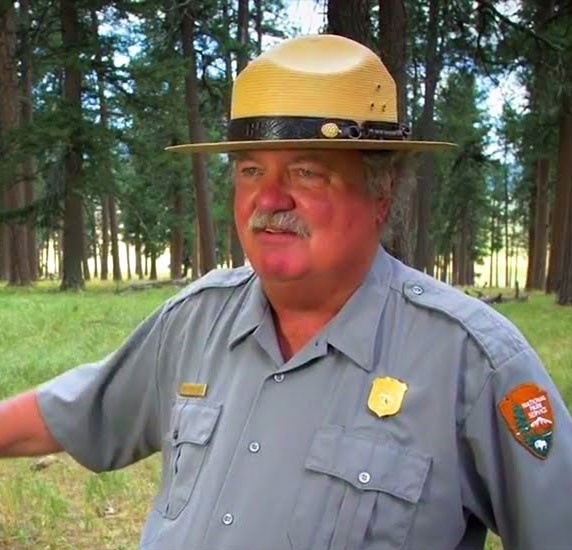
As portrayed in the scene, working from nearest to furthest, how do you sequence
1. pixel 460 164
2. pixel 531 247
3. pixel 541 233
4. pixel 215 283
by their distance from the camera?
pixel 215 283, pixel 460 164, pixel 541 233, pixel 531 247

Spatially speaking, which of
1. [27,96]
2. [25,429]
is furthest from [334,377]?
[27,96]

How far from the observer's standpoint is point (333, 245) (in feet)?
5.89

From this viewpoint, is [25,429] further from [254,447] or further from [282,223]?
[282,223]

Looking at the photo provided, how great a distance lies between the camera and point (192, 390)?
1909 millimetres

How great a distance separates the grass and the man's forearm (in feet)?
6.38

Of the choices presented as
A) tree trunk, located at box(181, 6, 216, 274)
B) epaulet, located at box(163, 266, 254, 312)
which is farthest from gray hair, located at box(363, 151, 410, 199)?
tree trunk, located at box(181, 6, 216, 274)

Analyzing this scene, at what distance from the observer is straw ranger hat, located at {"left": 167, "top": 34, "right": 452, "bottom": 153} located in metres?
1.77

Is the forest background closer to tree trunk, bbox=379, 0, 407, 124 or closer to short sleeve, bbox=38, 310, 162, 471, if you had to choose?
tree trunk, bbox=379, 0, 407, 124

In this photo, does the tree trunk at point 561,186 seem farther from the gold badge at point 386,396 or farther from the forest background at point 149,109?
the gold badge at point 386,396

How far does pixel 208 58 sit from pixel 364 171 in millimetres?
19195

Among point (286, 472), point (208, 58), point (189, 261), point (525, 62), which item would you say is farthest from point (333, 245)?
point (189, 261)

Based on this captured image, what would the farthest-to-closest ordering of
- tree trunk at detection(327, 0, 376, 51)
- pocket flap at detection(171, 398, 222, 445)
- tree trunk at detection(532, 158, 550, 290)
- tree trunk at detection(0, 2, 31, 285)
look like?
1. tree trunk at detection(532, 158, 550, 290)
2. tree trunk at detection(0, 2, 31, 285)
3. tree trunk at detection(327, 0, 376, 51)
4. pocket flap at detection(171, 398, 222, 445)

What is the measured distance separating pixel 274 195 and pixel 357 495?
22.9 inches

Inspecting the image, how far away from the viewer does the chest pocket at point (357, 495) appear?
64.7 inches
